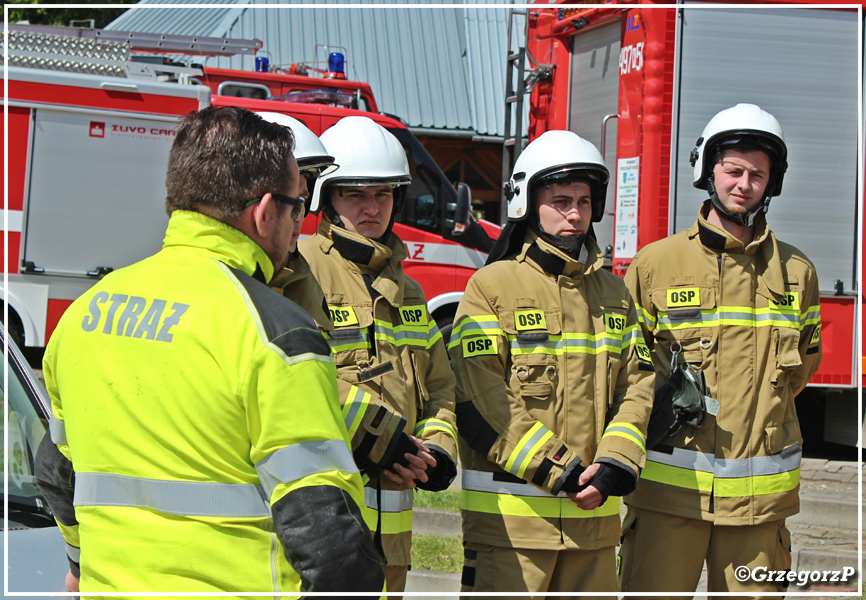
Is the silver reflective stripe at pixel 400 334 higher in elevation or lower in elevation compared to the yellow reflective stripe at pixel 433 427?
higher

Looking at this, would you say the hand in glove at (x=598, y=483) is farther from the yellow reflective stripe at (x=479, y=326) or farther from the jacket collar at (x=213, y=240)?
the jacket collar at (x=213, y=240)

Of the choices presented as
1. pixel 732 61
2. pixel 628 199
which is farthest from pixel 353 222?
pixel 732 61

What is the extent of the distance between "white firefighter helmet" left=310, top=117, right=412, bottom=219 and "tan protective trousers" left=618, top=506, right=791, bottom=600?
163 cm

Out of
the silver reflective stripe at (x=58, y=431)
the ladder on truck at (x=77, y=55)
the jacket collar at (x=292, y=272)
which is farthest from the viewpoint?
the ladder on truck at (x=77, y=55)

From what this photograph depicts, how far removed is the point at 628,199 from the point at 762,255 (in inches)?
127

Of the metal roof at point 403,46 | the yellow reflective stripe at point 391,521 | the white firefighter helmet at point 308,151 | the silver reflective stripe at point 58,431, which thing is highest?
the metal roof at point 403,46

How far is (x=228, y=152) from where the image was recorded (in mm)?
1640

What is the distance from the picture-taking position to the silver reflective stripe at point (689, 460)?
328 centimetres

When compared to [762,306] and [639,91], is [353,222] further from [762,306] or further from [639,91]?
[639,91]

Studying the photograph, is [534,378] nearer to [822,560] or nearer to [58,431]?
[58,431]

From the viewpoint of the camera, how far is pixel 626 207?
668 centimetres

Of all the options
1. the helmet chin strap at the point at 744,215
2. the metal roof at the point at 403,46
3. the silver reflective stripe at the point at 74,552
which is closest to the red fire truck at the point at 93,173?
the helmet chin strap at the point at 744,215

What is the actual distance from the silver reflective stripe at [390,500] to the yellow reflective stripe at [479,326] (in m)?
0.62

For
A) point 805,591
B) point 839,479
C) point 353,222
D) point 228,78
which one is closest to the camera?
point 353,222
